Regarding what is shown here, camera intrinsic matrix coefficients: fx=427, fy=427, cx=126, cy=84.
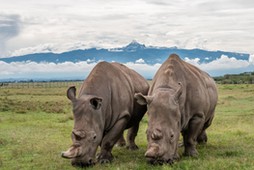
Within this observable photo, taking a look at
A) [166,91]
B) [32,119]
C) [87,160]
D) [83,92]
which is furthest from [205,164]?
[32,119]

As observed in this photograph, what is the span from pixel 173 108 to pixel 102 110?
1.69 m

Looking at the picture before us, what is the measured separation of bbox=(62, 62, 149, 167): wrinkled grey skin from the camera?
9.25 metres

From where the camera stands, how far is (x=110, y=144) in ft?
35.3

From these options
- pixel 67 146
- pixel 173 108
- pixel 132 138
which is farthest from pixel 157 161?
pixel 67 146

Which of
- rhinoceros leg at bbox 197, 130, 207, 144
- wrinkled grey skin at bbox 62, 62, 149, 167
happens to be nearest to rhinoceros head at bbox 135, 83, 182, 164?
wrinkled grey skin at bbox 62, 62, 149, 167

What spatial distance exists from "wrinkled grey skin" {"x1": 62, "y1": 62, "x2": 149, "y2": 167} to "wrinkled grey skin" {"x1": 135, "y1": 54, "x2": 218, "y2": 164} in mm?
799

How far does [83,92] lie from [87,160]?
1.81 m

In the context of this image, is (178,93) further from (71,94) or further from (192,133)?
(71,94)

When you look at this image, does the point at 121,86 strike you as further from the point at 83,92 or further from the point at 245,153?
the point at 245,153

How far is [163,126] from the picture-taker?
934cm

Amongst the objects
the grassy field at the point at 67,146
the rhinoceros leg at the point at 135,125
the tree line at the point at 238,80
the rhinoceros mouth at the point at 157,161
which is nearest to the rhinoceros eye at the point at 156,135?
the rhinoceros mouth at the point at 157,161

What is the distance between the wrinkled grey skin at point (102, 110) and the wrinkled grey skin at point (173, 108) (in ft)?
2.62

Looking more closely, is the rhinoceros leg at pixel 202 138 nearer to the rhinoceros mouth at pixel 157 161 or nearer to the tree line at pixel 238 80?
the rhinoceros mouth at pixel 157 161

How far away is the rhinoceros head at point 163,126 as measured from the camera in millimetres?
9055
